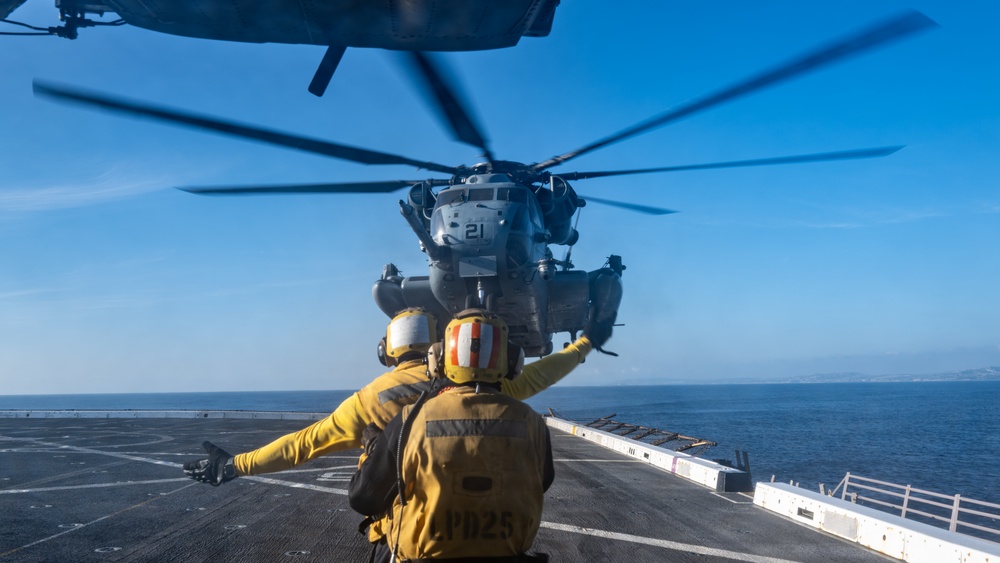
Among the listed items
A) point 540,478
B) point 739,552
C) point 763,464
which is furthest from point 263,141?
point 763,464

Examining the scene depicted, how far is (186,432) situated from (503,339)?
27492 millimetres

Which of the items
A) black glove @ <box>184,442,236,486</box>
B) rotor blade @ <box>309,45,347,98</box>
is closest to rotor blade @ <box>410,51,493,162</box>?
rotor blade @ <box>309,45,347,98</box>

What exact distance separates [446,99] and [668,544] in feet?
20.9

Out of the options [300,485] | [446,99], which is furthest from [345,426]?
[300,485]

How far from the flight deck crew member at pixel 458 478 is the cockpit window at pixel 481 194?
942 cm

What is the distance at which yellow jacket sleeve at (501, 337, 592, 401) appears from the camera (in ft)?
15.7

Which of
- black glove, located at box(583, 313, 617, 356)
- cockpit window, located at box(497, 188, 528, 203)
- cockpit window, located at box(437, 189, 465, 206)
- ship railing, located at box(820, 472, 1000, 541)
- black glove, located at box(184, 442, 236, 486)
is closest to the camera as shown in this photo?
black glove, located at box(184, 442, 236, 486)

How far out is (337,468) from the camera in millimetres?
15547

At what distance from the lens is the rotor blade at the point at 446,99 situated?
4.64m

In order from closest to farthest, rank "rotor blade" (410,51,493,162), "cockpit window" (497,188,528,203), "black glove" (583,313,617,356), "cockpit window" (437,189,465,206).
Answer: "rotor blade" (410,51,493,162) → "black glove" (583,313,617,356) → "cockpit window" (497,188,528,203) → "cockpit window" (437,189,465,206)

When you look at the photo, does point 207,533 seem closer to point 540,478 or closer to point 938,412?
point 540,478

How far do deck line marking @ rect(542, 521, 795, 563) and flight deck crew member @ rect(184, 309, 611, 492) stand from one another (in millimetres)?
4847

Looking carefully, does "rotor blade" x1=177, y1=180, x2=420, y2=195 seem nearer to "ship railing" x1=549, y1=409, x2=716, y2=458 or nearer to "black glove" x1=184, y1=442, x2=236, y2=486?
"black glove" x1=184, y1=442, x2=236, y2=486

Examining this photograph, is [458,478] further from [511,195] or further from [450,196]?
[450,196]
